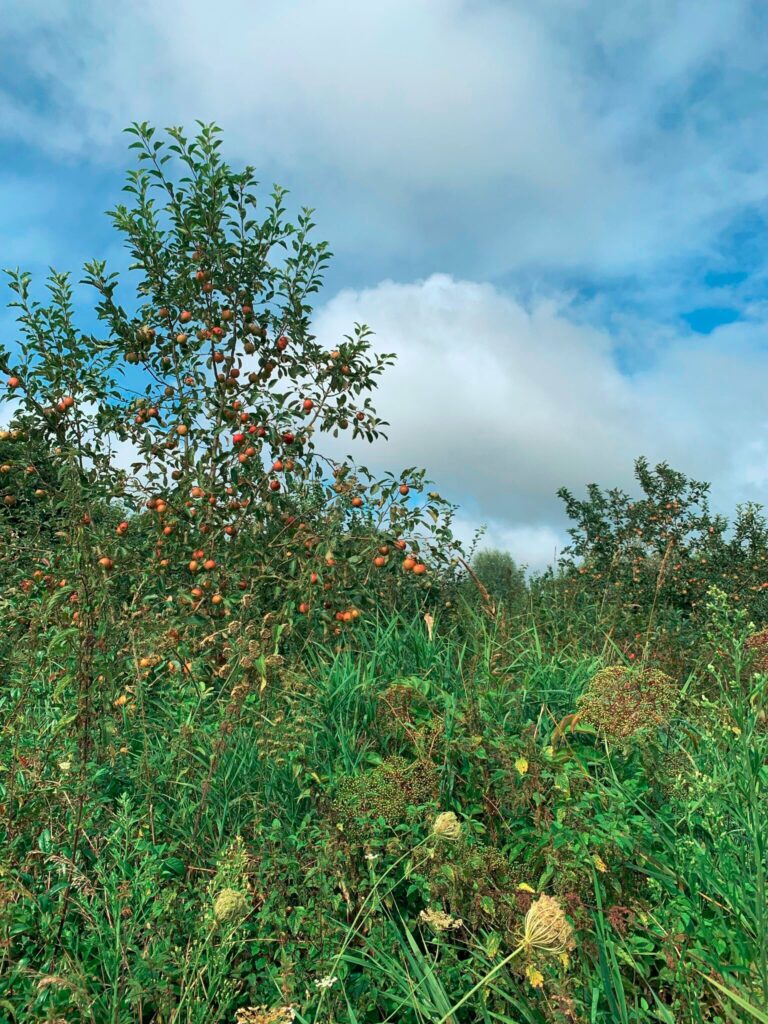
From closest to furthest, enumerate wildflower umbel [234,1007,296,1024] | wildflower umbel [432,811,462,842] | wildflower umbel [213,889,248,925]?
wildflower umbel [234,1007,296,1024]
wildflower umbel [213,889,248,925]
wildflower umbel [432,811,462,842]

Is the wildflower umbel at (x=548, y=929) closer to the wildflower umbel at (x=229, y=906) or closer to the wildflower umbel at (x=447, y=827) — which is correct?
the wildflower umbel at (x=447, y=827)

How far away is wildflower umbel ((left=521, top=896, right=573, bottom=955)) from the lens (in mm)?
2324

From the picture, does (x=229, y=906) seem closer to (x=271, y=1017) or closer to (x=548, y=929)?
(x=271, y=1017)

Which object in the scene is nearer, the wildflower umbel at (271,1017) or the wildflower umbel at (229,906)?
the wildflower umbel at (271,1017)

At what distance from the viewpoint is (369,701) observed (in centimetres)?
394

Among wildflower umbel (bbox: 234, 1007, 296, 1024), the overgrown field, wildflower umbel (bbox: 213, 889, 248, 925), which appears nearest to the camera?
wildflower umbel (bbox: 234, 1007, 296, 1024)

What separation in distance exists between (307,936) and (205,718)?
1.76 m

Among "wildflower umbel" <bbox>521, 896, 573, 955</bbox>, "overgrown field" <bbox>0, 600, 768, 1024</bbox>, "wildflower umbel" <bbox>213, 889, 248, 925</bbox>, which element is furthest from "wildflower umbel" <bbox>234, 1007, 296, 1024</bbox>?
"wildflower umbel" <bbox>521, 896, 573, 955</bbox>

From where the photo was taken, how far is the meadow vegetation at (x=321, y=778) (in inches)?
102

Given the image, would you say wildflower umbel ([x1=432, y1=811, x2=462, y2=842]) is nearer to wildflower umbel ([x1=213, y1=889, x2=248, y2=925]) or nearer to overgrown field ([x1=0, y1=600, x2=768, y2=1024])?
overgrown field ([x1=0, y1=600, x2=768, y2=1024])

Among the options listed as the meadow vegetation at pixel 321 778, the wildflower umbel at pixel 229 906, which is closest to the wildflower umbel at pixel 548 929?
the meadow vegetation at pixel 321 778

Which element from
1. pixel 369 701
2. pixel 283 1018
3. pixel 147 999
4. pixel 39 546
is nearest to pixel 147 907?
pixel 147 999

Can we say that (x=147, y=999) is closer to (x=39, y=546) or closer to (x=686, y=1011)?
(x=686, y=1011)

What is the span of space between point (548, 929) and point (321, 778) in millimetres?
1394
